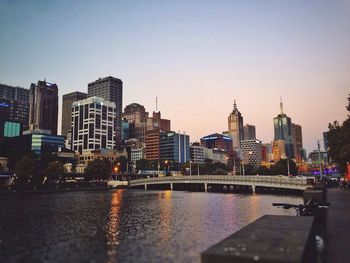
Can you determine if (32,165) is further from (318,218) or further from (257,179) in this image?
(318,218)

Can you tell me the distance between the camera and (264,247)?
735 cm

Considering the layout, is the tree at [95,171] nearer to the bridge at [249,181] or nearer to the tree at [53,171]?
the tree at [53,171]

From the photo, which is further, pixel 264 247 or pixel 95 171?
pixel 95 171

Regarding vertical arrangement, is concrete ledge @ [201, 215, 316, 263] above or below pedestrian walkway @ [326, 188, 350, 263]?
above

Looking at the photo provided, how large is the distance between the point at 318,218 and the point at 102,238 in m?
17.2

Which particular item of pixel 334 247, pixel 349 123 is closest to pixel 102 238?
pixel 334 247

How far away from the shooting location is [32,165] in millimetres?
125438

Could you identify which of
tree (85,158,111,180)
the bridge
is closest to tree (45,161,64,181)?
tree (85,158,111,180)

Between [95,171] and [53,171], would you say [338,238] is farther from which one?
[95,171]

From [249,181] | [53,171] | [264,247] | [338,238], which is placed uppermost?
[53,171]

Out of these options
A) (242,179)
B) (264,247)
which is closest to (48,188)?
(242,179)

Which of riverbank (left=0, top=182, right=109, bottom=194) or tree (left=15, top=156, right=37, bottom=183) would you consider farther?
tree (left=15, top=156, right=37, bottom=183)

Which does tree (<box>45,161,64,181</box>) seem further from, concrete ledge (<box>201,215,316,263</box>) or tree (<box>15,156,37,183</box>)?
concrete ledge (<box>201,215,316,263</box>)

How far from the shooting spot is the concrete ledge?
671 cm
